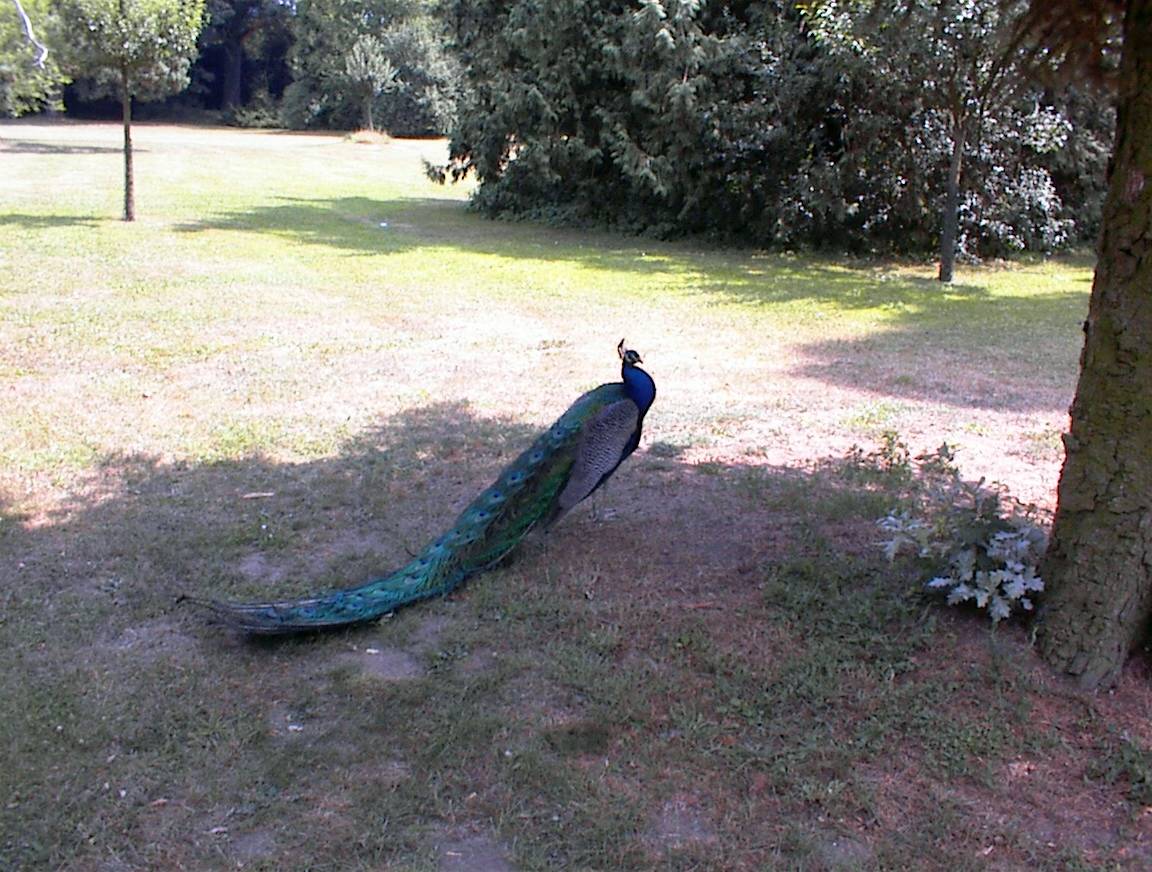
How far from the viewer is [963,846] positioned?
Answer: 3297 millimetres

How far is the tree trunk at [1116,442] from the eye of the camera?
3.75 m

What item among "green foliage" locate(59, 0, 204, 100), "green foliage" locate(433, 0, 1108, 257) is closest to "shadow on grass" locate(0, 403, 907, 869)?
"green foliage" locate(433, 0, 1108, 257)

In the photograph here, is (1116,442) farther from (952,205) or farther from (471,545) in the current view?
(952,205)

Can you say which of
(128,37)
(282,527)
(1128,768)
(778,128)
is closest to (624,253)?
(778,128)

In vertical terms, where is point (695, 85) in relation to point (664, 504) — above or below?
above

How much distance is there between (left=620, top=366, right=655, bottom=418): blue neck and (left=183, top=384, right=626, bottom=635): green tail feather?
0.05 metres

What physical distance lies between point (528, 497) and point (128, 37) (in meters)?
14.7

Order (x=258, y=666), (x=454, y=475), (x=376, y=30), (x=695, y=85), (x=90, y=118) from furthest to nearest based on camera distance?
(x=90, y=118)
(x=376, y=30)
(x=695, y=85)
(x=454, y=475)
(x=258, y=666)

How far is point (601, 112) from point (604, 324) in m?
8.65

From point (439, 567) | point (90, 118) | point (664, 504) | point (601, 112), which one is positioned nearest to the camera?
point (439, 567)

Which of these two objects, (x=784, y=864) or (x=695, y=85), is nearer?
(x=784, y=864)

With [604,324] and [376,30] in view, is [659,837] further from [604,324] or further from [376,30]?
[376,30]

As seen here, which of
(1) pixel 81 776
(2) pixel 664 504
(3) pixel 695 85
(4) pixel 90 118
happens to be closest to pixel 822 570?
(2) pixel 664 504

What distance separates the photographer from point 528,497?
5.13 meters
